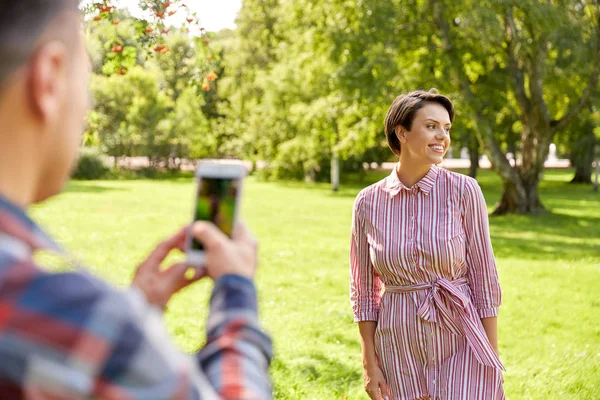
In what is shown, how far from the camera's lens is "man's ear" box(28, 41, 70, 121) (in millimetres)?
886

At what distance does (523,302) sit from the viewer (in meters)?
10.3

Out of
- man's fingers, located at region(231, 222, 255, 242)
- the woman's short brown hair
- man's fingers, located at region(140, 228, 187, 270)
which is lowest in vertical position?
man's fingers, located at region(140, 228, 187, 270)

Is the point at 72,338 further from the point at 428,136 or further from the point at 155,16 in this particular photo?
the point at 155,16

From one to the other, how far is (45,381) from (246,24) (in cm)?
4071

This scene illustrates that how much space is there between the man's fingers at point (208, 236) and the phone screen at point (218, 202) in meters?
0.05

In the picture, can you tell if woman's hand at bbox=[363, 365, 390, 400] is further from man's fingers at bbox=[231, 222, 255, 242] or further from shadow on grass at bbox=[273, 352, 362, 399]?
shadow on grass at bbox=[273, 352, 362, 399]

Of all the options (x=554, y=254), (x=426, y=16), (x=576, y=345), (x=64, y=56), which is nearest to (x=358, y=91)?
(x=426, y=16)

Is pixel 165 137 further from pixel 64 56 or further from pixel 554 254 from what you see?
pixel 64 56

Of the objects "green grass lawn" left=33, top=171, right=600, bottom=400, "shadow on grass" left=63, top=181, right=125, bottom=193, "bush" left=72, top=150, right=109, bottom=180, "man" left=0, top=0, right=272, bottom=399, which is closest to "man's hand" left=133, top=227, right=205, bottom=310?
"man" left=0, top=0, right=272, bottom=399

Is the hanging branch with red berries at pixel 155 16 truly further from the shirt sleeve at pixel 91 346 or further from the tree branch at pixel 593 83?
the tree branch at pixel 593 83

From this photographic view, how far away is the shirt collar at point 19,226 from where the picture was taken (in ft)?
2.83

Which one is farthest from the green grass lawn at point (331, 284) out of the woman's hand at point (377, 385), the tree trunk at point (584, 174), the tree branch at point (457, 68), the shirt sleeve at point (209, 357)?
the tree trunk at point (584, 174)

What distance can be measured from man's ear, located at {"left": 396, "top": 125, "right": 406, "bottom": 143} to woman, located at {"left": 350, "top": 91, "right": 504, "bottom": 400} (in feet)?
0.22

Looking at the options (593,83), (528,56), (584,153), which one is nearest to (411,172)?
(593,83)
